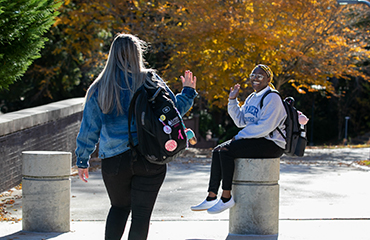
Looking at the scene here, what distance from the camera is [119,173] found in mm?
3250

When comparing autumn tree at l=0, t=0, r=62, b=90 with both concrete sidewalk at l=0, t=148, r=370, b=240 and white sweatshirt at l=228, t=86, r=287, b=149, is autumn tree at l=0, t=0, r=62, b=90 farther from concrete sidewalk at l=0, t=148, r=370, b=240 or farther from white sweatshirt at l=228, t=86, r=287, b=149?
white sweatshirt at l=228, t=86, r=287, b=149

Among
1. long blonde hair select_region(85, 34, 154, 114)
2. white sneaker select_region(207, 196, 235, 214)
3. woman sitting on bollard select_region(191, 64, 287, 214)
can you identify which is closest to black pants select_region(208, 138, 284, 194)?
woman sitting on bollard select_region(191, 64, 287, 214)

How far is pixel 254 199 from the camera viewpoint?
15.5 ft

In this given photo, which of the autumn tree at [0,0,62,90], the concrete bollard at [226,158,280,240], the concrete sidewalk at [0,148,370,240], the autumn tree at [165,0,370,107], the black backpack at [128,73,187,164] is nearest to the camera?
the black backpack at [128,73,187,164]

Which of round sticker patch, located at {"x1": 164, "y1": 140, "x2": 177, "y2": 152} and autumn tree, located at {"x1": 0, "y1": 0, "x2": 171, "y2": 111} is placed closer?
round sticker patch, located at {"x1": 164, "y1": 140, "x2": 177, "y2": 152}

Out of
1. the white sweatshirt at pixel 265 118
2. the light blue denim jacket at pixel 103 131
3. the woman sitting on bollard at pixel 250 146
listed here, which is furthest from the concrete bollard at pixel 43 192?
the white sweatshirt at pixel 265 118

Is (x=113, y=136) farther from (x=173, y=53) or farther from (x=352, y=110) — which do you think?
(x=352, y=110)

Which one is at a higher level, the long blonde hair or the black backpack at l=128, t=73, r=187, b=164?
the long blonde hair

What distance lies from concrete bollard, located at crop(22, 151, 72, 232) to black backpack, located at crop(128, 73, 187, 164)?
2.11 metres

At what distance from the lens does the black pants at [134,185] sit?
3.24 meters

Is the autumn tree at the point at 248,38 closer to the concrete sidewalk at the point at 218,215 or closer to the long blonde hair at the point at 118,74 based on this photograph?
the concrete sidewalk at the point at 218,215

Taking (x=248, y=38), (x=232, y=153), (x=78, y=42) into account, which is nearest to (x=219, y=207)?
(x=232, y=153)

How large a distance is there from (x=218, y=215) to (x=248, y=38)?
27.7 ft

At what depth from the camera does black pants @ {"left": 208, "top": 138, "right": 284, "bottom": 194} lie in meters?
4.64
